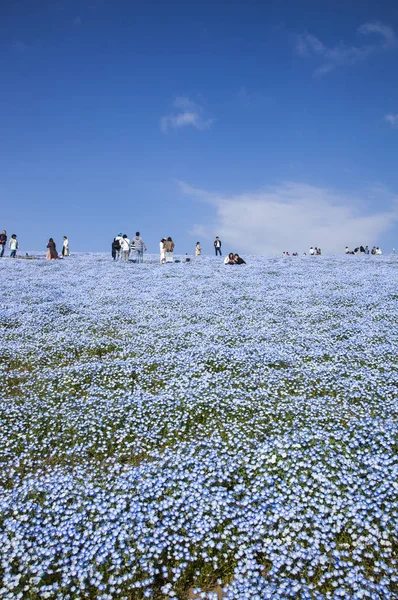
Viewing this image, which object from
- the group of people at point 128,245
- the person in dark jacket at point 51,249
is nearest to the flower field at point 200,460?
the group of people at point 128,245

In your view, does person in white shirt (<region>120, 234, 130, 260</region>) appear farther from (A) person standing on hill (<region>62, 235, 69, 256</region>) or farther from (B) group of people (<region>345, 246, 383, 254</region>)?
(B) group of people (<region>345, 246, 383, 254</region>)

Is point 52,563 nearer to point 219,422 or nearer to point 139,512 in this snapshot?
point 139,512

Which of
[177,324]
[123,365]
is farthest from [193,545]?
[177,324]

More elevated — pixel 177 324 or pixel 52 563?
pixel 177 324

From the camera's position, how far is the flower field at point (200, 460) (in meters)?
4.50

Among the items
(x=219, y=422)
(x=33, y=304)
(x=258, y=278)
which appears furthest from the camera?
(x=258, y=278)

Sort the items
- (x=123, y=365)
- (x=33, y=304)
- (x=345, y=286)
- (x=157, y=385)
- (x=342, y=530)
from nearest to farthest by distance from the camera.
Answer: (x=342, y=530) < (x=157, y=385) < (x=123, y=365) < (x=33, y=304) < (x=345, y=286)

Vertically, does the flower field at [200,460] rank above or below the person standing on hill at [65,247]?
below

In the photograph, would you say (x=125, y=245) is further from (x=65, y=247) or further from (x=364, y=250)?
(x=364, y=250)

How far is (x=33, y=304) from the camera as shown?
1680 cm

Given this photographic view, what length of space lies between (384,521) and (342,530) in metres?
0.50

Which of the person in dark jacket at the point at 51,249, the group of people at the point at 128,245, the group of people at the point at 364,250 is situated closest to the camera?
the group of people at the point at 128,245

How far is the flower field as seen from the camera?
450cm

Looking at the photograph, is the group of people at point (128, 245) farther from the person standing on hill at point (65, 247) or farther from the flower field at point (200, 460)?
the flower field at point (200, 460)
